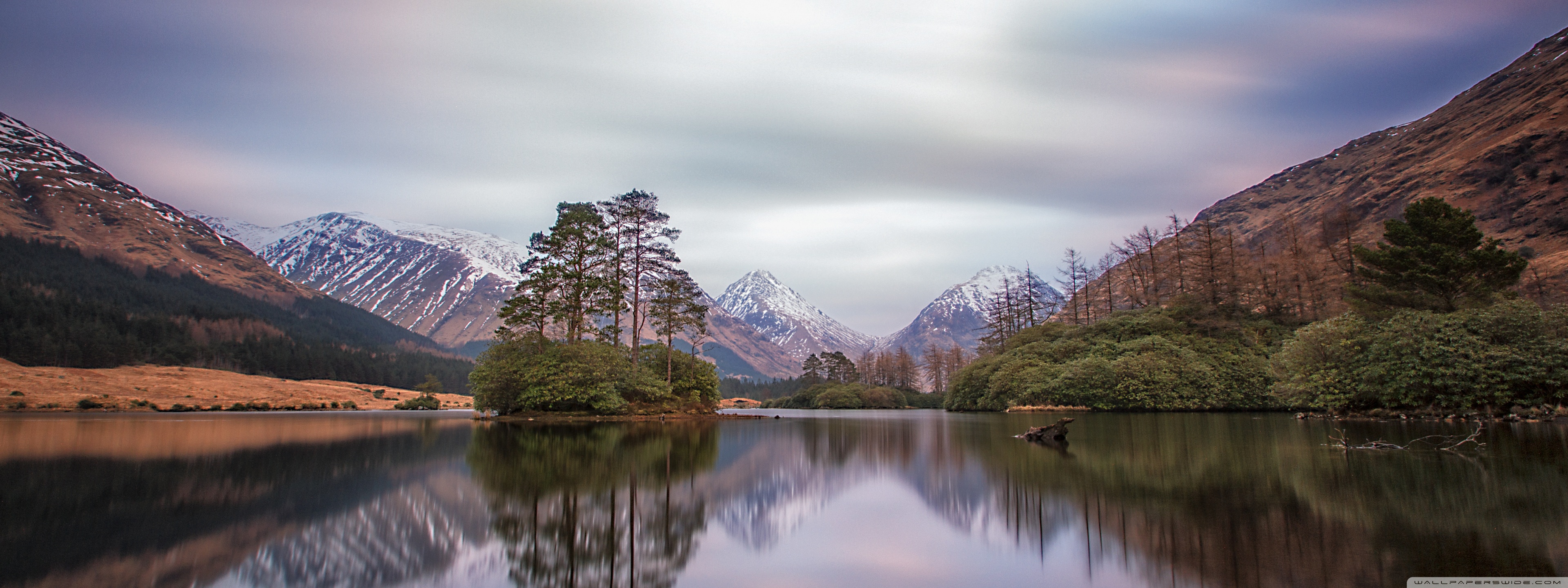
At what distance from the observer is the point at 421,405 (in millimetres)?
87375

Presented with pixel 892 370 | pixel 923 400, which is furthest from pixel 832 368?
pixel 923 400

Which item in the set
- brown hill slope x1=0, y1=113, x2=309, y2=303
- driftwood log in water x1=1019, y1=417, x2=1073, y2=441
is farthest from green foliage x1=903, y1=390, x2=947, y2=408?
brown hill slope x1=0, y1=113, x2=309, y2=303

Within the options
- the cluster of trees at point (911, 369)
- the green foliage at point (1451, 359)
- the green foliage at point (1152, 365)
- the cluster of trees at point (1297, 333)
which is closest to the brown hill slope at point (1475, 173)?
the cluster of trees at point (1297, 333)

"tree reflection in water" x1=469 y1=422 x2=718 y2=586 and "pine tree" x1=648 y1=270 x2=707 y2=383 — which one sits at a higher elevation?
"pine tree" x1=648 y1=270 x2=707 y2=383

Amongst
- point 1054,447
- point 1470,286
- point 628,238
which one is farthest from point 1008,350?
point 1054,447

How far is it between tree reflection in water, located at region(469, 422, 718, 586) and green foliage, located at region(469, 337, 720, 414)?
16726 mm

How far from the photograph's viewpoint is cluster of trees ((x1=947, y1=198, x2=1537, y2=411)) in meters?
28.4

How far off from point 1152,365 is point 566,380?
4606 cm

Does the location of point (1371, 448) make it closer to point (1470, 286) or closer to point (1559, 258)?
point (1470, 286)

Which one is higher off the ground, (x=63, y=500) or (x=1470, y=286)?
(x=1470, y=286)

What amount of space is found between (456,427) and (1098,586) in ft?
116

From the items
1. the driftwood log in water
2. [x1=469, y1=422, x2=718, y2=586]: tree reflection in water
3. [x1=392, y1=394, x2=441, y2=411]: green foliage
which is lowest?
[x1=392, y1=394, x2=441, y2=411]: green foliage

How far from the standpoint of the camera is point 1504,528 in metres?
7.07

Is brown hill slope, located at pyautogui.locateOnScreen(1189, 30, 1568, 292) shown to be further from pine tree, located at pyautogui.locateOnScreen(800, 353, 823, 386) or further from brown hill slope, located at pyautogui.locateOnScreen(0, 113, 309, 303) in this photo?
brown hill slope, located at pyautogui.locateOnScreen(0, 113, 309, 303)
